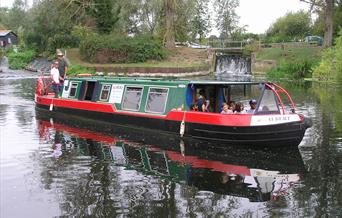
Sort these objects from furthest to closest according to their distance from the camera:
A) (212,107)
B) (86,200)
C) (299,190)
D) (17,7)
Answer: (17,7)
(212,107)
(299,190)
(86,200)

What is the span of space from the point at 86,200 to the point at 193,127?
225 inches

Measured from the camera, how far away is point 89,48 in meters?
47.8

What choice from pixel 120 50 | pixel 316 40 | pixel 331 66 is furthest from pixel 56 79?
pixel 316 40

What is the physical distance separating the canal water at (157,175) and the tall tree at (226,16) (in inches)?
2211

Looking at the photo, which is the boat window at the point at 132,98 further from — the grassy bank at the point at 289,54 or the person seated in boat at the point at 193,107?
the grassy bank at the point at 289,54

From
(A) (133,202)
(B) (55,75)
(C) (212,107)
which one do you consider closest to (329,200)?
(A) (133,202)

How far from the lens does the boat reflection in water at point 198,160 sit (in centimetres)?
1025

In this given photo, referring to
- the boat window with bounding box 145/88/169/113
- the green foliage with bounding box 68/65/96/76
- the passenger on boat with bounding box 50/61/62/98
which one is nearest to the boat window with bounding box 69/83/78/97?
the passenger on boat with bounding box 50/61/62/98

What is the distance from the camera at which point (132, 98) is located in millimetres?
17188

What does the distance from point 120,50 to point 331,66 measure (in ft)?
66.8

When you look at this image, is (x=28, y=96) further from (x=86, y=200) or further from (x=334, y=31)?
(x=334, y=31)

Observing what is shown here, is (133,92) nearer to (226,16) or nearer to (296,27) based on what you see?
(296,27)

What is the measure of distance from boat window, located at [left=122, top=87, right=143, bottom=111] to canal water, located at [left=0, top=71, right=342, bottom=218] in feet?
2.79

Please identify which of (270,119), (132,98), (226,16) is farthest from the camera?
(226,16)
